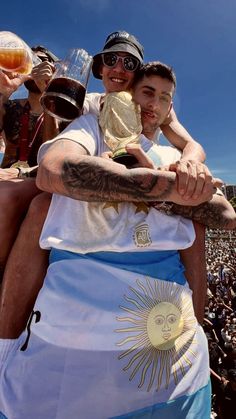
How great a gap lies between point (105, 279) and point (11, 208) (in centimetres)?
56

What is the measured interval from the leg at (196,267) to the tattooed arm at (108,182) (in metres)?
0.35

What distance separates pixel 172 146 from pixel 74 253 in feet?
3.04

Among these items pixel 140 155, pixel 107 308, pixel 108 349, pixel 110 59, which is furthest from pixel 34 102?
pixel 108 349

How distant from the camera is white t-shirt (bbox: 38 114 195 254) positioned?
1.31 metres

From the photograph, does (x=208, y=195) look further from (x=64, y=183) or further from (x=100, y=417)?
(x=100, y=417)

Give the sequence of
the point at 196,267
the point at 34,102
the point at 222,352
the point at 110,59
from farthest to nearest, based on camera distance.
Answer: the point at 222,352
the point at 34,102
the point at 110,59
the point at 196,267

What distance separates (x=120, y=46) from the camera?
1793mm

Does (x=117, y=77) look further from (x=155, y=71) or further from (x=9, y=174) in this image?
(x=9, y=174)

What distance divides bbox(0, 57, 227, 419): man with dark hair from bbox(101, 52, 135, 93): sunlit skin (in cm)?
47

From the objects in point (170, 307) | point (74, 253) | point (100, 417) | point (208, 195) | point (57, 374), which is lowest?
point (100, 417)

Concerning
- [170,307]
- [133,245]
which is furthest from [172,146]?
[170,307]

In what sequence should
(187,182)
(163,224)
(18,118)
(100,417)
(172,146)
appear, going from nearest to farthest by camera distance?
(100,417) < (187,182) < (163,224) < (172,146) < (18,118)

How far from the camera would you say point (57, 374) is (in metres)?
1.17

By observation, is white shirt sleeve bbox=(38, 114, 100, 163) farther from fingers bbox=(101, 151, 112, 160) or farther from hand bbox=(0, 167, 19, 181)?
hand bbox=(0, 167, 19, 181)
